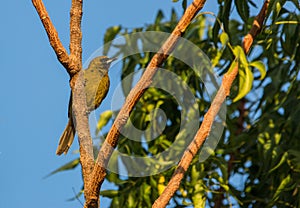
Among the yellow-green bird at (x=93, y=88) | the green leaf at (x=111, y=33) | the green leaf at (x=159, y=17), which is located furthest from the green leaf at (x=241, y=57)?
the green leaf at (x=111, y=33)

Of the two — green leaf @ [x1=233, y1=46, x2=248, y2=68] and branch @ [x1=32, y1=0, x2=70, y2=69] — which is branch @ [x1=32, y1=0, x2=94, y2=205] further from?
green leaf @ [x1=233, y1=46, x2=248, y2=68]

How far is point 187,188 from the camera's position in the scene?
3.57m

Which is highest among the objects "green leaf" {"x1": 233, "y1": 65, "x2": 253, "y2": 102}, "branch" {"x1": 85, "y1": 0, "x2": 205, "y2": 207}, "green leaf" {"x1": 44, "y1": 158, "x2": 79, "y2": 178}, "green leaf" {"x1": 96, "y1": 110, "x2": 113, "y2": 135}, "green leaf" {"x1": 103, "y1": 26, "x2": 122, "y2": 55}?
"green leaf" {"x1": 103, "y1": 26, "x2": 122, "y2": 55}

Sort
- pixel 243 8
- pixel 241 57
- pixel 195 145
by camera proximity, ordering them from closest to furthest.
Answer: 1. pixel 195 145
2. pixel 241 57
3. pixel 243 8

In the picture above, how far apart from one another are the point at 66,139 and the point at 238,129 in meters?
1.08

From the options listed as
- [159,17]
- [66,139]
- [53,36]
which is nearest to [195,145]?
[53,36]

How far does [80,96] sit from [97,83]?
1764 millimetres

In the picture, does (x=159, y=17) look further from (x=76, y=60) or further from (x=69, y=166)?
(x=76, y=60)

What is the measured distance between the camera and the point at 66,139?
402 centimetres

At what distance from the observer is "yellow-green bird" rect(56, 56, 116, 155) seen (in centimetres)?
399

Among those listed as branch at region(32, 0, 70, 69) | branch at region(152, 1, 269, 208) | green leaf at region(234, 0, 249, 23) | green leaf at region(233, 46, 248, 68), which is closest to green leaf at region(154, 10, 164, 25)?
green leaf at region(234, 0, 249, 23)

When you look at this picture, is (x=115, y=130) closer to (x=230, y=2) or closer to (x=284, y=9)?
(x=230, y=2)

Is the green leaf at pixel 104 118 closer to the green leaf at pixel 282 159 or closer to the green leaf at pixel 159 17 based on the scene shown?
the green leaf at pixel 159 17

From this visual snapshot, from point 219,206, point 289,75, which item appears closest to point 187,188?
point 219,206
